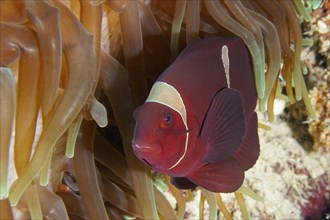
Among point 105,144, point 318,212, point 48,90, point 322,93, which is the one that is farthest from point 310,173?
point 48,90

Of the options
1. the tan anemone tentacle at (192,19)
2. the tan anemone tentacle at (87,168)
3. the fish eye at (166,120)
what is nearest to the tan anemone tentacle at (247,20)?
the tan anemone tentacle at (192,19)

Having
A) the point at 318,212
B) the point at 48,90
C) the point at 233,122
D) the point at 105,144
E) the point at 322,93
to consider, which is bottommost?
the point at 318,212

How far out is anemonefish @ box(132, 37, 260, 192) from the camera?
105 cm

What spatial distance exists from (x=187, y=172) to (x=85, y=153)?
1.12 ft

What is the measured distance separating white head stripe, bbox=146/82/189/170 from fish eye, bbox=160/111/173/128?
31 mm

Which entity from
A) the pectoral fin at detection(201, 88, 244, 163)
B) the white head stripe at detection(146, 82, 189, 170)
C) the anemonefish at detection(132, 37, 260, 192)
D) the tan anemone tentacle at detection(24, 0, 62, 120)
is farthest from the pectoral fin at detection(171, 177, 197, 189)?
the tan anemone tentacle at detection(24, 0, 62, 120)

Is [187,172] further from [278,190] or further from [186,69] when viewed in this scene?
[278,190]

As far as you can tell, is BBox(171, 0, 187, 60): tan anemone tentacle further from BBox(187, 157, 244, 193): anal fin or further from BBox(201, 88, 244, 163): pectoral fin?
BBox(187, 157, 244, 193): anal fin

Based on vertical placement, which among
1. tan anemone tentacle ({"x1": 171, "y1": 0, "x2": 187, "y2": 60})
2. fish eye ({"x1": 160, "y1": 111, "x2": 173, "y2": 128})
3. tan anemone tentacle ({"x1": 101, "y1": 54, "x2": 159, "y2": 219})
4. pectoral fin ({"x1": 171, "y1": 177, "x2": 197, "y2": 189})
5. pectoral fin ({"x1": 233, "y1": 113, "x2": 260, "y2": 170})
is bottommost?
pectoral fin ({"x1": 171, "y1": 177, "x2": 197, "y2": 189})

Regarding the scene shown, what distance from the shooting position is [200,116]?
46.8 inches

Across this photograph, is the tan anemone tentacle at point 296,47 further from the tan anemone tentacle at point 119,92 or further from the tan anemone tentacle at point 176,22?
the tan anemone tentacle at point 119,92

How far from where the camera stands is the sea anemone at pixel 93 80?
1.05 m

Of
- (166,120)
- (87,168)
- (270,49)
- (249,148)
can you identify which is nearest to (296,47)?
(270,49)

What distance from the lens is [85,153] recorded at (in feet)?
4.35
